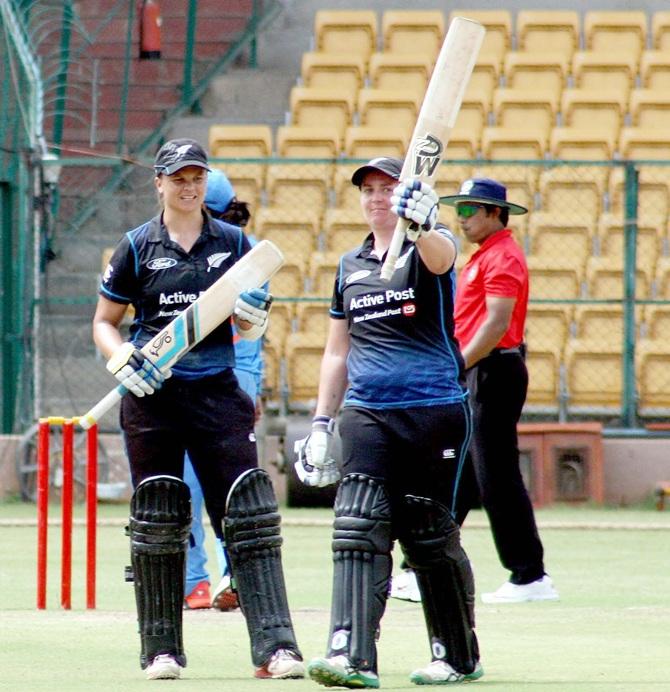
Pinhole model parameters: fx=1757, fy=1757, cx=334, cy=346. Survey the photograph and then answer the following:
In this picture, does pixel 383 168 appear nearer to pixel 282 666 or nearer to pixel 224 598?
pixel 282 666

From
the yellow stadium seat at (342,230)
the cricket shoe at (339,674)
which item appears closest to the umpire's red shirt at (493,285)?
the cricket shoe at (339,674)

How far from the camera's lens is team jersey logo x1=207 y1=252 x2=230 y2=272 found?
6.33 metres

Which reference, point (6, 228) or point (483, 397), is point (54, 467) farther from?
point (483, 397)

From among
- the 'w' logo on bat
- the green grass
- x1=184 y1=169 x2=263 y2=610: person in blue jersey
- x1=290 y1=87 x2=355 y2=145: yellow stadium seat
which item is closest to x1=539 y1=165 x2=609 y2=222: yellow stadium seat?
x1=290 y1=87 x2=355 y2=145: yellow stadium seat

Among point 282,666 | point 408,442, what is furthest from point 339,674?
point 408,442

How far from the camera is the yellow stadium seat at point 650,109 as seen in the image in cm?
1617

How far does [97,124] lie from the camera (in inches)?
701

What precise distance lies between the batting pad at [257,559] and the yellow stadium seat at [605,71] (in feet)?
36.9

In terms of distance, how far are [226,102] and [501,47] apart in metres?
2.85

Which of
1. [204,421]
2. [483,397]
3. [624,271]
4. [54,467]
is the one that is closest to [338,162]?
[624,271]

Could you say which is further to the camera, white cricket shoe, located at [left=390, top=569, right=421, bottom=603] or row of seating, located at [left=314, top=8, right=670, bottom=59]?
row of seating, located at [left=314, top=8, right=670, bottom=59]

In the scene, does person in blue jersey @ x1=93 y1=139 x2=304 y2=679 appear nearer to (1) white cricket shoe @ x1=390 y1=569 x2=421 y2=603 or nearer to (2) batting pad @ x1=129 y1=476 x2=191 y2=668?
(2) batting pad @ x1=129 y1=476 x2=191 y2=668

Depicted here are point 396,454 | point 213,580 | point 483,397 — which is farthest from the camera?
point 213,580

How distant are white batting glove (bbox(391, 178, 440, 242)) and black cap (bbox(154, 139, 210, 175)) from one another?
0.88m
